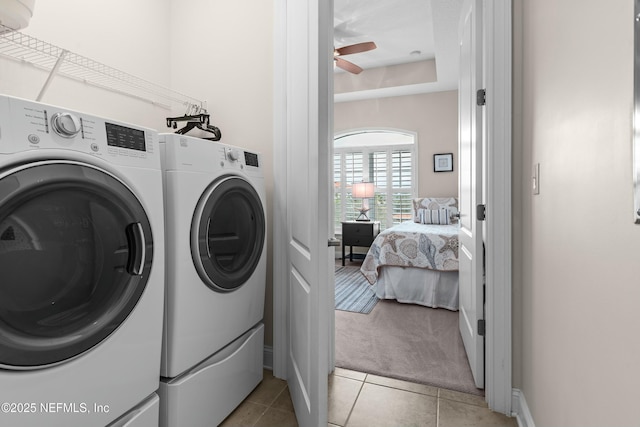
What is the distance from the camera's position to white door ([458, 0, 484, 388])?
179cm

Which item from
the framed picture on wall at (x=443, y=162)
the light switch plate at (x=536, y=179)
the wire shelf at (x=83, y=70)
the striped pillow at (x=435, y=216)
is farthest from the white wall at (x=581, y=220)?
the framed picture on wall at (x=443, y=162)

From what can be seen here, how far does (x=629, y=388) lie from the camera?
70 cm

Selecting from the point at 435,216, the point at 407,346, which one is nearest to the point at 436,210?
the point at 435,216

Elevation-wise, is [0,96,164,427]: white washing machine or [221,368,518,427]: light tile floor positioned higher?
[0,96,164,427]: white washing machine

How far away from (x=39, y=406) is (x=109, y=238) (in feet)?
1.51

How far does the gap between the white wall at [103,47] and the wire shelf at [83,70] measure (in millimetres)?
35

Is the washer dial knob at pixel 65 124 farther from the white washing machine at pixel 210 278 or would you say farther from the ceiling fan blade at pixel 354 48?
the ceiling fan blade at pixel 354 48

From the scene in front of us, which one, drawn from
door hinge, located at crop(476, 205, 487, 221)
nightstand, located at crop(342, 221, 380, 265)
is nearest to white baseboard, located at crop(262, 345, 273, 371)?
door hinge, located at crop(476, 205, 487, 221)

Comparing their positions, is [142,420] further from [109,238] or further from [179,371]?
[109,238]

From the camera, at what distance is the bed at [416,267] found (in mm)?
3229

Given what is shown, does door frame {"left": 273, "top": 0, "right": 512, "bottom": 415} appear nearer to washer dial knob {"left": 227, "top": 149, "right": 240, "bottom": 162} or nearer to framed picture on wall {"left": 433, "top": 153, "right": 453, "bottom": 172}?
washer dial knob {"left": 227, "top": 149, "right": 240, "bottom": 162}

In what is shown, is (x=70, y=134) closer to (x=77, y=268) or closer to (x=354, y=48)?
(x=77, y=268)

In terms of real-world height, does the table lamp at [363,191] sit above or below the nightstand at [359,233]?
above

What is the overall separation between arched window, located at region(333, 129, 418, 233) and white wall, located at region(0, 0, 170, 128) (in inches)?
151
